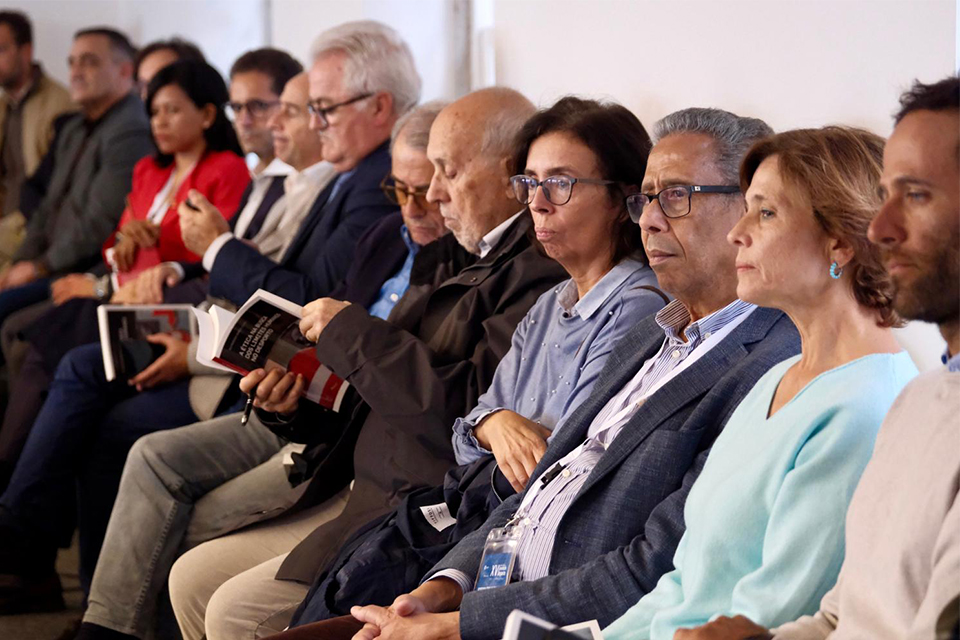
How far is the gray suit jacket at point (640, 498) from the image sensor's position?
1791mm

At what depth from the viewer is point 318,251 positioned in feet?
12.3

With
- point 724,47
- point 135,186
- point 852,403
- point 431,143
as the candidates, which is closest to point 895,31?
point 724,47

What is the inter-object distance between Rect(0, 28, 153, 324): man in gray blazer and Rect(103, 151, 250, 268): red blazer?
560mm

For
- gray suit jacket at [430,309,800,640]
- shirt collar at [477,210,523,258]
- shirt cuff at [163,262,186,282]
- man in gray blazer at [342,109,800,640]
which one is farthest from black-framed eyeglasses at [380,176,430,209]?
gray suit jacket at [430,309,800,640]

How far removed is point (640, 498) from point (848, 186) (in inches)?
→ 22.5

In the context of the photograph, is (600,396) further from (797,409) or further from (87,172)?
(87,172)

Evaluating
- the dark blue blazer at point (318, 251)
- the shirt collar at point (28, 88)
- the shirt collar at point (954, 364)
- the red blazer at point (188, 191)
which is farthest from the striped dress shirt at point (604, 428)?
the shirt collar at point (28, 88)

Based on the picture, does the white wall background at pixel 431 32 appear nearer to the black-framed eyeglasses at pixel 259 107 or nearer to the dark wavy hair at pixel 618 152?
the black-framed eyeglasses at pixel 259 107

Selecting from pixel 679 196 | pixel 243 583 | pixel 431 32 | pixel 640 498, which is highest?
pixel 431 32

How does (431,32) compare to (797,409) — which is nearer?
(797,409)

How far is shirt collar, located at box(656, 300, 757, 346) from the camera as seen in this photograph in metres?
1.95

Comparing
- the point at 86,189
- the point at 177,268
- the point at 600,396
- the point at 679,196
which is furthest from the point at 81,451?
the point at 679,196

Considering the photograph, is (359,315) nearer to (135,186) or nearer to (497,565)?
(497,565)

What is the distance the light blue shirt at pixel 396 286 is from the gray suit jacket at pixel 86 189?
8.37ft
